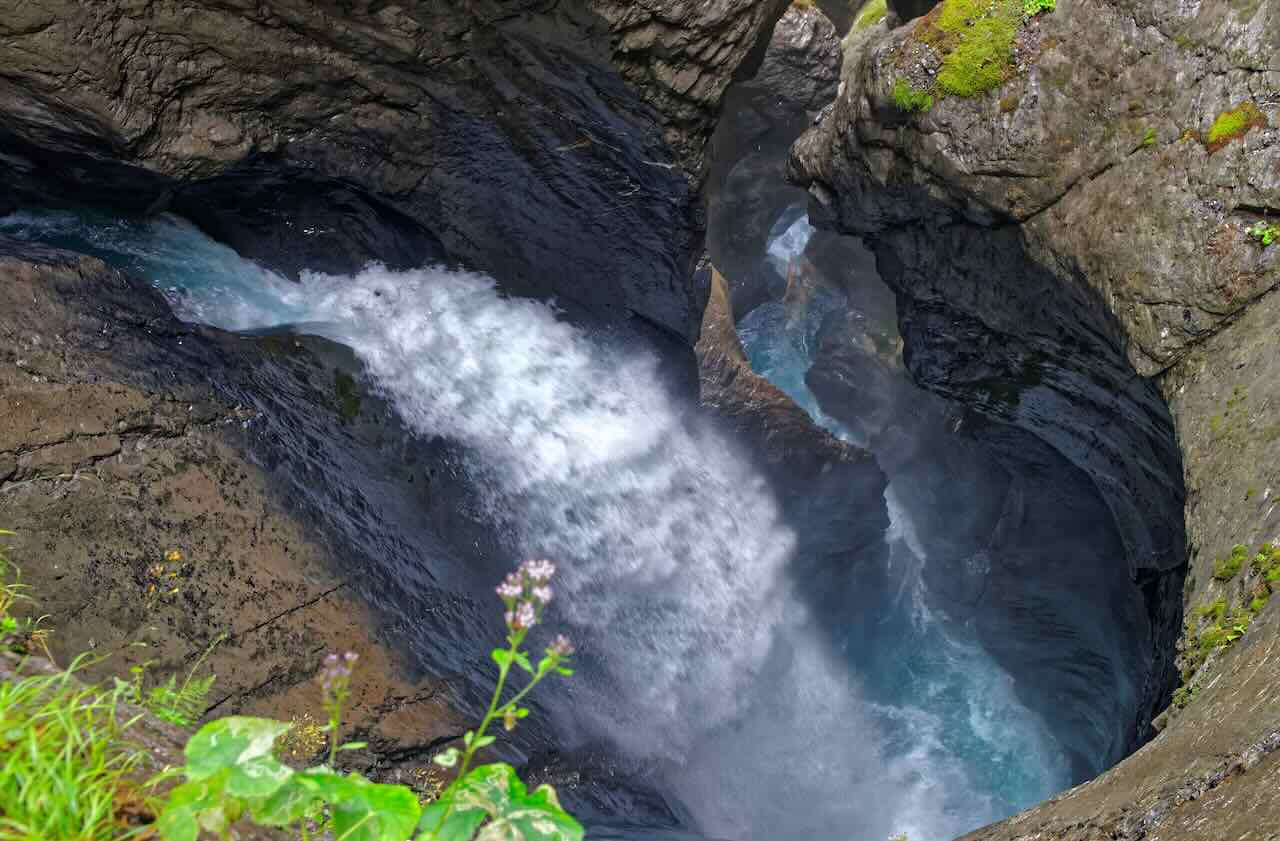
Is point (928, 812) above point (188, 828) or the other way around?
the other way around

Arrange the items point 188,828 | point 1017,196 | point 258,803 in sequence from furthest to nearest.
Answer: point 1017,196 → point 258,803 → point 188,828

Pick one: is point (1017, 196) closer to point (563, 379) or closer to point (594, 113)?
point (594, 113)

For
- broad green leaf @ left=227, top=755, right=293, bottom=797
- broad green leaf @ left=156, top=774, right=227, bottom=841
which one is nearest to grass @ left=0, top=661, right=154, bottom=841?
broad green leaf @ left=156, top=774, right=227, bottom=841

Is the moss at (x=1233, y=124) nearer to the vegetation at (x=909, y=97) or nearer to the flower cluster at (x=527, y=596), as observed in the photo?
→ the vegetation at (x=909, y=97)

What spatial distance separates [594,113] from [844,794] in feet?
A: 40.3

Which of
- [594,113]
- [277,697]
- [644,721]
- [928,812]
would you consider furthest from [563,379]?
[928,812]

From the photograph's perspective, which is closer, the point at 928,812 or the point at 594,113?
the point at 594,113

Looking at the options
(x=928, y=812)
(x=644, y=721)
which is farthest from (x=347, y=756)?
(x=928, y=812)

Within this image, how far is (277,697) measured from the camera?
25.5 ft

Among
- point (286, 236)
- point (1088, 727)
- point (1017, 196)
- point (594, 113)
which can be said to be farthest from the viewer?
point (1088, 727)

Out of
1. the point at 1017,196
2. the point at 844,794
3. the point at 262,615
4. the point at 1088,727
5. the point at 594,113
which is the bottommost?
the point at 844,794

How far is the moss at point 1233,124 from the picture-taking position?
750 cm

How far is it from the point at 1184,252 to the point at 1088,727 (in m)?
10.1

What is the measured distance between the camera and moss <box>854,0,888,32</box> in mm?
20158
